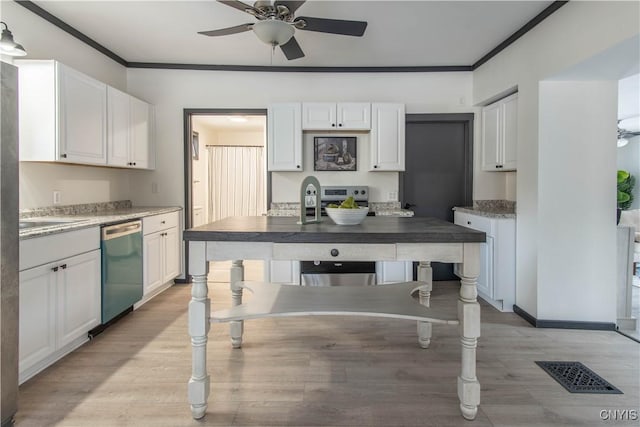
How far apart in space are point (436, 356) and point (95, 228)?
266 cm

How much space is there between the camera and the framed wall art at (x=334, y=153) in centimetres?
418

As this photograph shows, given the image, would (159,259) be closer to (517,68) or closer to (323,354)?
(323,354)

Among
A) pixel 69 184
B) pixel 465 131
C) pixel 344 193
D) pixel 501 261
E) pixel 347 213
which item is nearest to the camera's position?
pixel 347 213

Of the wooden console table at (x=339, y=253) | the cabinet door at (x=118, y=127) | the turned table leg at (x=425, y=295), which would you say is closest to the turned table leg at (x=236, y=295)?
the wooden console table at (x=339, y=253)

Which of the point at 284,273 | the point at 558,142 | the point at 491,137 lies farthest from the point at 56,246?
the point at 491,137

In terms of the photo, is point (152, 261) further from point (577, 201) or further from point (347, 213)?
point (577, 201)

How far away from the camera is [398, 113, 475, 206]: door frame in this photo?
420cm

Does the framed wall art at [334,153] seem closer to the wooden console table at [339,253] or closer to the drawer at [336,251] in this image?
the wooden console table at [339,253]

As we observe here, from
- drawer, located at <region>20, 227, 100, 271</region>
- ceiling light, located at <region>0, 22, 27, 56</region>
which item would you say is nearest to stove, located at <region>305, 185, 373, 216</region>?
drawer, located at <region>20, 227, 100, 271</region>

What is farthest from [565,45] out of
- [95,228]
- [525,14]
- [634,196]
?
[634,196]

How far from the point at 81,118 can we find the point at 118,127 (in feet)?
1.78

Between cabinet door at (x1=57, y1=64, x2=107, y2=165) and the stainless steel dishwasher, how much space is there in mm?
684

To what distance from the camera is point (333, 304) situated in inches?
81.1

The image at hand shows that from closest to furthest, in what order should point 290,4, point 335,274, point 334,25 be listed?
point 290,4
point 334,25
point 335,274
